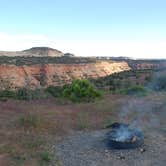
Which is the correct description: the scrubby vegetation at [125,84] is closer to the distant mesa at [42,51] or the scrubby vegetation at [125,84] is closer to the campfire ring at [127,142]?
the campfire ring at [127,142]

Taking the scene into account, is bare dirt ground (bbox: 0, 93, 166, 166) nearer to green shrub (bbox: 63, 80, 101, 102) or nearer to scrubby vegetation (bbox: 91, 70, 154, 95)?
green shrub (bbox: 63, 80, 101, 102)

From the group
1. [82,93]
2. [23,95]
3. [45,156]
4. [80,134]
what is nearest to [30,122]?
[80,134]

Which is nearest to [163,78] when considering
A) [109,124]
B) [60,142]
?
[109,124]

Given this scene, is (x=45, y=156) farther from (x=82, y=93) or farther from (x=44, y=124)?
(x=82, y=93)

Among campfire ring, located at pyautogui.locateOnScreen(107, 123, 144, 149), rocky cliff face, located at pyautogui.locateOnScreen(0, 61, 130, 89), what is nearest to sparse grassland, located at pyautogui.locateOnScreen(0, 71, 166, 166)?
campfire ring, located at pyautogui.locateOnScreen(107, 123, 144, 149)

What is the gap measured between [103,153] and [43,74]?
4801cm

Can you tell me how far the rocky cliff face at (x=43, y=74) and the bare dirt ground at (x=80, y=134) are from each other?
98.2 feet

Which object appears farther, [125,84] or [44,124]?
[125,84]

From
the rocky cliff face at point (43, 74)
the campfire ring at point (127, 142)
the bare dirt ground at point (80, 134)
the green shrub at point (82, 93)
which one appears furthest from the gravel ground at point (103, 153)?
the rocky cliff face at point (43, 74)

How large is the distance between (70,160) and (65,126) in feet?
13.4

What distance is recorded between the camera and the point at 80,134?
1315 centimetres

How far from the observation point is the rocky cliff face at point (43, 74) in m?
52.4

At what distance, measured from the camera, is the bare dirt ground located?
10258 mm

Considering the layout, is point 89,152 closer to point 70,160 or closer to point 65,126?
point 70,160
